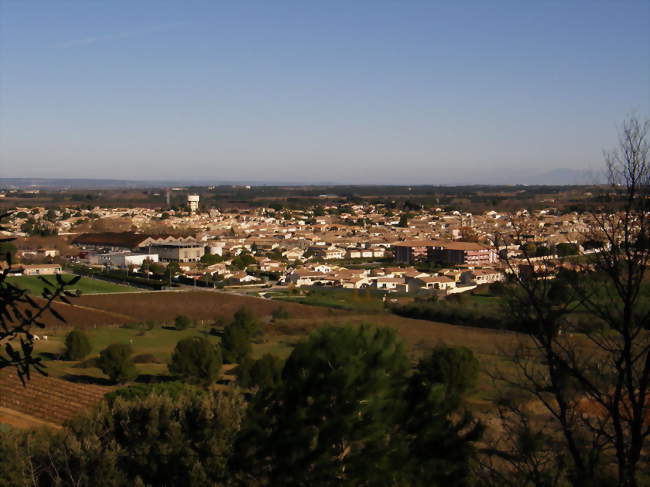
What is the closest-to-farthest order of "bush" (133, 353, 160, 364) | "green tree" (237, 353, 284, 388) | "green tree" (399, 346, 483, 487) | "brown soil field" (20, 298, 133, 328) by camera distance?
"green tree" (399, 346, 483, 487) < "green tree" (237, 353, 284, 388) < "bush" (133, 353, 160, 364) < "brown soil field" (20, 298, 133, 328)

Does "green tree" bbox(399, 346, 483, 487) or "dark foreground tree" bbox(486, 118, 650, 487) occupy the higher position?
"dark foreground tree" bbox(486, 118, 650, 487)

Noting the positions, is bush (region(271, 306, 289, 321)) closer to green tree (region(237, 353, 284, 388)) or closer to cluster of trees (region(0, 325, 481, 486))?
green tree (region(237, 353, 284, 388))

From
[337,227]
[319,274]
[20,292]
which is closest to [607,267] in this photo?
[20,292]

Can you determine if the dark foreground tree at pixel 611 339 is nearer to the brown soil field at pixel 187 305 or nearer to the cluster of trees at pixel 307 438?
the cluster of trees at pixel 307 438

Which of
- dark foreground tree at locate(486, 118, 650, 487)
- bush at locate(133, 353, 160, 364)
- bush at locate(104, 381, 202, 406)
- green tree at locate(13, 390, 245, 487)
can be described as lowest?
bush at locate(133, 353, 160, 364)

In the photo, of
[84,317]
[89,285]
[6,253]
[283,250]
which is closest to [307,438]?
[6,253]

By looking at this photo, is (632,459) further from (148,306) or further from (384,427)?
(148,306)

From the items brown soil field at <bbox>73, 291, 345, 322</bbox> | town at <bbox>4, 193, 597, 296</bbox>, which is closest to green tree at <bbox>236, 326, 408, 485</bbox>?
town at <bbox>4, 193, 597, 296</bbox>
